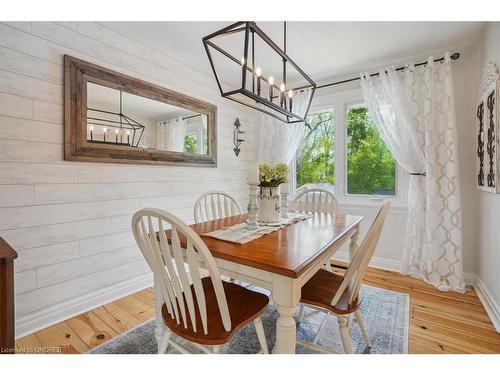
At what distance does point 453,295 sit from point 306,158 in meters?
2.11

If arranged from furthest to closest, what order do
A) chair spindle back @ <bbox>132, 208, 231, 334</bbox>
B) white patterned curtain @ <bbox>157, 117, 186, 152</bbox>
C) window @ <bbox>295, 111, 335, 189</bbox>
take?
1. window @ <bbox>295, 111, 335, 189</bbox>
2. white patterned curtain @ <bbox>157, 117, 186, 152</bbox>
3. chair spindle back @ <bbox>132, 208, 231, 334</bbox>

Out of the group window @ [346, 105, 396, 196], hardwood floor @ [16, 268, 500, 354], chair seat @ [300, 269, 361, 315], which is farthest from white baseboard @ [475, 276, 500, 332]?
chair seat @ [300, 269, 361, 315]

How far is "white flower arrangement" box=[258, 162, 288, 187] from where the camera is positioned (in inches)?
65.7

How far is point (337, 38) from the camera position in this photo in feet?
7.45

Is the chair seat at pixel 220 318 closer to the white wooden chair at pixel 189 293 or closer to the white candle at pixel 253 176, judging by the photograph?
the white wooden chair at pixel 189 293

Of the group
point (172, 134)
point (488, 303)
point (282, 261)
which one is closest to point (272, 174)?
point (282, 261)

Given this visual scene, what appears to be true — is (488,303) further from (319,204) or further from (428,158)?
(319,204)

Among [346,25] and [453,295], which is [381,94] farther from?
[453,295]

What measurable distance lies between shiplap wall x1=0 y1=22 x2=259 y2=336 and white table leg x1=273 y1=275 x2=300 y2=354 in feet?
5.64

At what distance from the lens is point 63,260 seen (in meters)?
1.87

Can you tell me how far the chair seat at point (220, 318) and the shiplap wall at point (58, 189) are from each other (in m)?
1.17

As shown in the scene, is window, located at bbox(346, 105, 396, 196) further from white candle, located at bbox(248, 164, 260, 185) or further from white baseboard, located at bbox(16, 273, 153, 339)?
white baseboard, located at bbox(16, 273, 153, 339)

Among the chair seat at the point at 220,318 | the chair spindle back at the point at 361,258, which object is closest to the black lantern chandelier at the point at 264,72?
the chair spindle back at the point at 361,258

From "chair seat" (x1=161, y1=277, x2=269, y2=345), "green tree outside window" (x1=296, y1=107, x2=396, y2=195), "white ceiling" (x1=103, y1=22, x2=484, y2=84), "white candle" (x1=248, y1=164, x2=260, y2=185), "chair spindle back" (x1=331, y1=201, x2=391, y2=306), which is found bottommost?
"chair seat" (x1=161, y1=277, x2=269, y2=345)
